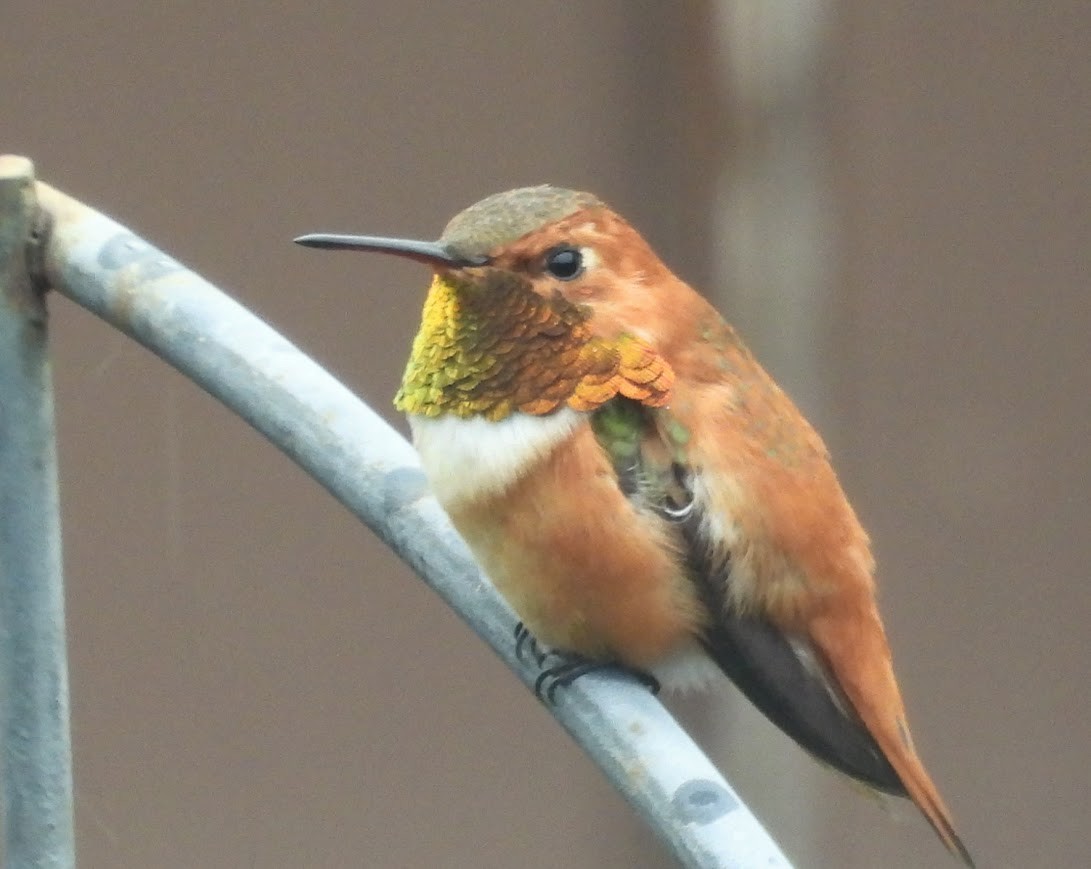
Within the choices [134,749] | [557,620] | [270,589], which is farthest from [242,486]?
[557,620]

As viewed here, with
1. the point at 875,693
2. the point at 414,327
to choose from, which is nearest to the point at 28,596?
the point at 875,693

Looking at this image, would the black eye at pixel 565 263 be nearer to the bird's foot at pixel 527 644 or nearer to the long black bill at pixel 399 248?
the long black bill at pixel 399 248

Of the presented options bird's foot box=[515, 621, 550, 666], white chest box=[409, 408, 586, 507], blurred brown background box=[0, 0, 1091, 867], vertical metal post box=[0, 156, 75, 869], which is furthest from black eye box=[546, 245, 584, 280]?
blurred brown background box=[0, 0, 1091, 867]

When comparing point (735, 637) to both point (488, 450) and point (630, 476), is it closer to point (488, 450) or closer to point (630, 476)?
point (630, 476)

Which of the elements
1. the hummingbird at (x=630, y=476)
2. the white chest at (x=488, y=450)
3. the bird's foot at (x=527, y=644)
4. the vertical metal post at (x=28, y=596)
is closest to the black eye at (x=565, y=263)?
the hummingbird at (x=630, y=476)

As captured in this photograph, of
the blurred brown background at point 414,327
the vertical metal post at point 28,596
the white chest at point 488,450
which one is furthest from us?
the blurred brown background at point 414,327

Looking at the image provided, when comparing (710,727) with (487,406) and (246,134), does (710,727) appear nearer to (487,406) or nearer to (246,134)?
(246,134)

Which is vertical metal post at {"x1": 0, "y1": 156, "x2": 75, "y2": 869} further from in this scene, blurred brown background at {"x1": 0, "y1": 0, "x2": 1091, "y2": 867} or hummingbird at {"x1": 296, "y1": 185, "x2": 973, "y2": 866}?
blurred brown background at {"x1": 0, "y1": 0, "x2": 1091, "y2": 867}

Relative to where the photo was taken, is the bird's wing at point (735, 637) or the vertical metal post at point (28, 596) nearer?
the vertical metal post at point (28, 596)
